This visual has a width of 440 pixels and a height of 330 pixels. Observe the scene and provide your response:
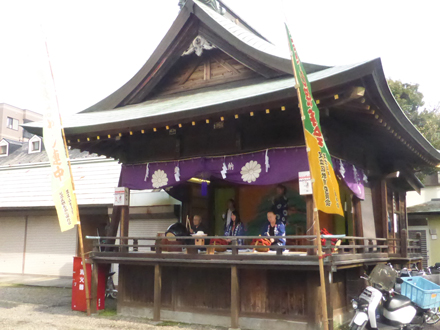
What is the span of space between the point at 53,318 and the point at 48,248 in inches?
348

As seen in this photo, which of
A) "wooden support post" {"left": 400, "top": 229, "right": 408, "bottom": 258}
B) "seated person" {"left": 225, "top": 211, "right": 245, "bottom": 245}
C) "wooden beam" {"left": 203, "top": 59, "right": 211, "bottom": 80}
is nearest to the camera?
"seated person" {"left": 225, "top": 211, "right": 245, "bottom": 245}

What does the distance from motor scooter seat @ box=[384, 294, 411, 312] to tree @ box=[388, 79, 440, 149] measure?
1587cm

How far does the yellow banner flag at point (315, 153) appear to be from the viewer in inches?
253

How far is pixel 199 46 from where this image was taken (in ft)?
36.0

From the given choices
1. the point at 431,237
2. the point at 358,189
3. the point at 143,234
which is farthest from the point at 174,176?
the point at 431,237

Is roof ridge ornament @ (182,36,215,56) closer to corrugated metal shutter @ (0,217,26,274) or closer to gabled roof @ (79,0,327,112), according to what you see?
gabled roof @ (79,0,327,112)

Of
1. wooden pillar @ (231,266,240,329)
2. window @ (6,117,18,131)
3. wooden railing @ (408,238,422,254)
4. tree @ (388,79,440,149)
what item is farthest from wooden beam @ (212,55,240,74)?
window @ (6,117,18,131)

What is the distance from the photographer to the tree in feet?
72.3

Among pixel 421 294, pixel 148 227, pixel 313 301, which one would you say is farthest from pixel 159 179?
pixel 421 294

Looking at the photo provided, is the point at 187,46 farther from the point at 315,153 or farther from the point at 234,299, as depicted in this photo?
the point at 234,299

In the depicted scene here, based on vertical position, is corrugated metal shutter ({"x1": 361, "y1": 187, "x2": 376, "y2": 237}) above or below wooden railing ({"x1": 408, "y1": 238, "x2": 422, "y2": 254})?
above

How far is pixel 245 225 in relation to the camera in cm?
1195

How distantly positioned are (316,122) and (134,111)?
5.58 m

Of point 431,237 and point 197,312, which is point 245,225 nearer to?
point 197,312
